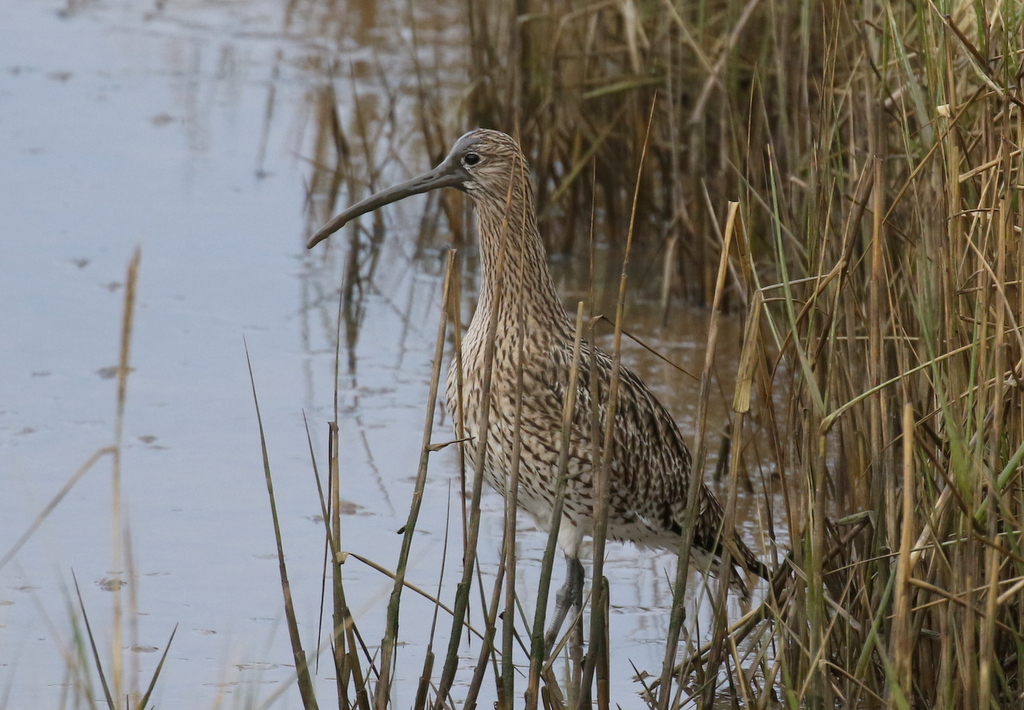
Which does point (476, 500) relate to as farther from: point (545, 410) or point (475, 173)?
point (475, 173)

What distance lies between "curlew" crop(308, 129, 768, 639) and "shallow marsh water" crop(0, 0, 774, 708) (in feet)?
1.04

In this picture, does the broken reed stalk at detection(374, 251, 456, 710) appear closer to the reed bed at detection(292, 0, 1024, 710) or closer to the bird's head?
the reed bed at detection(292, 0, 1024, 710)

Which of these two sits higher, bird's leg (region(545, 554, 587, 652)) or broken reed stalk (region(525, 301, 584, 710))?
broken reed stalk (region(525, 301, 584, 710))

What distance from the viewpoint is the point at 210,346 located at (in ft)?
21.7

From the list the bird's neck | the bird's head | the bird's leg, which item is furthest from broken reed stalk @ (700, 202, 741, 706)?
the bird's head

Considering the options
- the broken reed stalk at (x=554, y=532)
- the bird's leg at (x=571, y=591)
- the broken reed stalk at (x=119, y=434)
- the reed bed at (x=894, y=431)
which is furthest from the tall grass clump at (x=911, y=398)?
the broken reed stalk at (x=119, y=434)

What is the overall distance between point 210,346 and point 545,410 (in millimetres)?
2658

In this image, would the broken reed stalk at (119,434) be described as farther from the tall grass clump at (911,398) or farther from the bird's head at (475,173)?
the bird's head at (475,173)

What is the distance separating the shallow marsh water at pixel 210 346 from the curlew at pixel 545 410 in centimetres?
32

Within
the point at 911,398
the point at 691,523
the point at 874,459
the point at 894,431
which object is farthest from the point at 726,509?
the point at 911,398

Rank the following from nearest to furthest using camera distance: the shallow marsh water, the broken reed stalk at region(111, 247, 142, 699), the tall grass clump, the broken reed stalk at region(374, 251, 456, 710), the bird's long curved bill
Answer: the broken reed stalk at region(111, 247, 142, 699), the tall grass clump, the broken reed stalk at region(374, 251, 456, 710), the shallow marsh water, the bird's long curved bill

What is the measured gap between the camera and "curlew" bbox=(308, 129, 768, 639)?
14.1ft

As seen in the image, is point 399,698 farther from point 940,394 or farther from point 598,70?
point 598,70

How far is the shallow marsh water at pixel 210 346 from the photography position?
4453 millimetres
